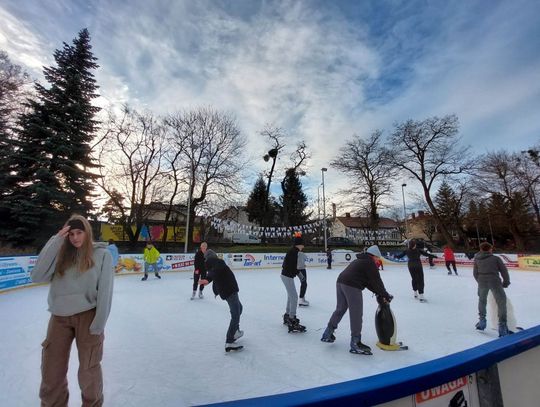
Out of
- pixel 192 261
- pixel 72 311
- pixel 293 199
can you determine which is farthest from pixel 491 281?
pixel 293 199

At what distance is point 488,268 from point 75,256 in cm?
636

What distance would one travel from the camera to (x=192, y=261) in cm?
1842

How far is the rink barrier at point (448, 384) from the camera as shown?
1.09 metres

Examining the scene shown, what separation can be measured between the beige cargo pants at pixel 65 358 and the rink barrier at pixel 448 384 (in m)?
1.86

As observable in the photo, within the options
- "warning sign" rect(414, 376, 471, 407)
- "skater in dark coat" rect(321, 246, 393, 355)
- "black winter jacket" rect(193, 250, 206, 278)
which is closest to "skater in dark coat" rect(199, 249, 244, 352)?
"skater in dark coat" rect(321, 246, 393, 355)

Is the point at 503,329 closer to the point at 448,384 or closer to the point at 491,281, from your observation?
the point at 491,281

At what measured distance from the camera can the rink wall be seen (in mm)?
10453

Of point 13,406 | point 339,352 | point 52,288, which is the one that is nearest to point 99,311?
point 52,288

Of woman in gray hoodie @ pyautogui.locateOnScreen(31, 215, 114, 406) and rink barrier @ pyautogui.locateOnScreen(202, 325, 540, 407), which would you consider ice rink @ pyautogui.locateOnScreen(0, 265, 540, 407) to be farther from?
rink barrier @ pyautogui.locateOnScreen(202, 325, 540, 407)

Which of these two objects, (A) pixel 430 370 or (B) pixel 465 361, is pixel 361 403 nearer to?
(A) pixel 430 370

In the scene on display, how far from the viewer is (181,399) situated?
10.5 ft

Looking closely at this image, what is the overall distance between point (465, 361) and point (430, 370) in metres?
0.24

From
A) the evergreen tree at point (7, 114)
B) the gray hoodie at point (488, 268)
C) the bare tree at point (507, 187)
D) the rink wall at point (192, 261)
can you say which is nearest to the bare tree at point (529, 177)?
the bare tree at point (507, 187)

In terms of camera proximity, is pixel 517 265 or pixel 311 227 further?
pixel 311 227
